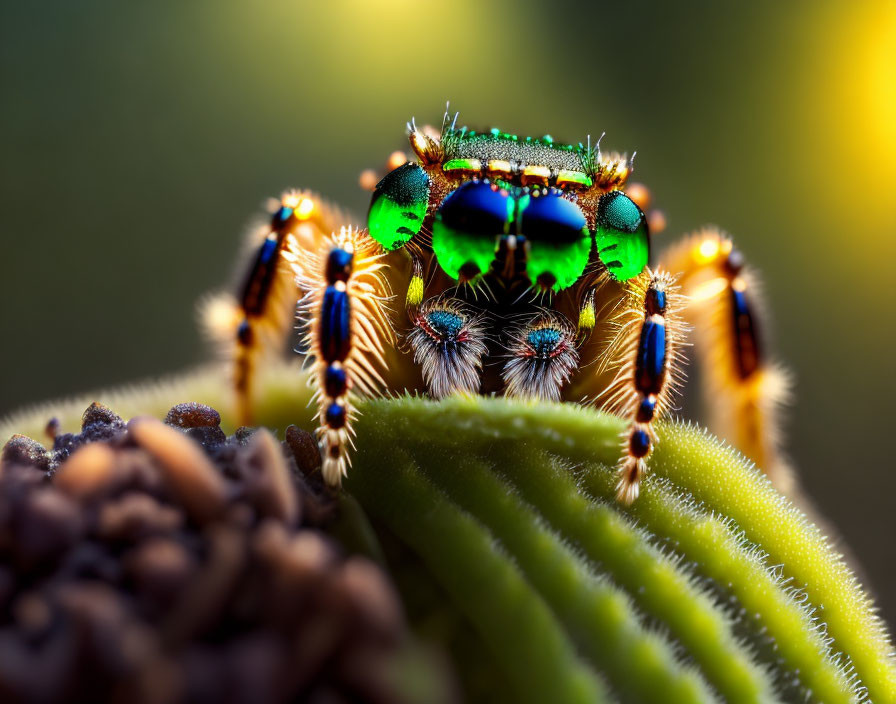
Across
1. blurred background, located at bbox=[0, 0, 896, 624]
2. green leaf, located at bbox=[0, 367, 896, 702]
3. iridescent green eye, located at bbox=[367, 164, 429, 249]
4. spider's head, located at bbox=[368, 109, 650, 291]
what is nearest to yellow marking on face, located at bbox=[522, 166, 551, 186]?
spider's head, located at bbox=[368, 109, 650, 291]

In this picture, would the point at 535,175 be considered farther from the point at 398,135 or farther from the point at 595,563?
the point at 398,135

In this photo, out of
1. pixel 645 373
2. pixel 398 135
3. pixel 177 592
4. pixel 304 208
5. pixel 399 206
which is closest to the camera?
pixel 177 592

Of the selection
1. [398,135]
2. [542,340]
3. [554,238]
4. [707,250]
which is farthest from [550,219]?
[398,135]

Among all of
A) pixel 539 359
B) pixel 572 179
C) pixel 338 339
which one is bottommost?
pixel 338 339

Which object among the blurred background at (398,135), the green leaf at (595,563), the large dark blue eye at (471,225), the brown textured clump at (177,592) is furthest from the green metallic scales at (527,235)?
the blurred background at (398,135)

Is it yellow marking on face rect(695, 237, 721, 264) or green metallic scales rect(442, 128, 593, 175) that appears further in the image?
yellow marking on face rect(695, 237, 721, 264)

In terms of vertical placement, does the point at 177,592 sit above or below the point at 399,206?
below

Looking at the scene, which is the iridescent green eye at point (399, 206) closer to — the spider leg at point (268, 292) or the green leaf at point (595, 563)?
the spider leg at point (268, 292)

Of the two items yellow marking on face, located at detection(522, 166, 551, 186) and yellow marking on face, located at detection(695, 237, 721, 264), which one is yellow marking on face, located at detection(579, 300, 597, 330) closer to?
yellow marking on face, located at detection(522, 166, 551, 186)
